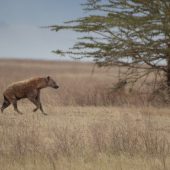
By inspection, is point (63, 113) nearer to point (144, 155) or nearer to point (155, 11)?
point (155, 11)

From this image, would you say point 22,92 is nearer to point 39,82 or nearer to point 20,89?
point 20,89

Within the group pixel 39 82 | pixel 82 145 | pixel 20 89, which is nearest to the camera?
pixel 82 145

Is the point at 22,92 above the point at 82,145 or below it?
above

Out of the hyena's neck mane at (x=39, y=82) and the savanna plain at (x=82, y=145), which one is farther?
the hyena's neck mane at (x=39, y=82)

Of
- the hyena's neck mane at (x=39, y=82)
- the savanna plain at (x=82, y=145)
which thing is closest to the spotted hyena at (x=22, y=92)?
the hyena's neck mane at (x=39, y=82)

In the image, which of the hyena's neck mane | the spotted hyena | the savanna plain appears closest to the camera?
the savanna plain

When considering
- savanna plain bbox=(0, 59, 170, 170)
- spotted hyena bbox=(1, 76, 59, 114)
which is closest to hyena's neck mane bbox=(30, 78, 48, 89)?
spotted hyena bbox=(1, 76, 59, 114)

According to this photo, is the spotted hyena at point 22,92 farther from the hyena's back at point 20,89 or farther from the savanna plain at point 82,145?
the savanna plain at point 82,145

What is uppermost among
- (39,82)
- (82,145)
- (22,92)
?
(39,82)

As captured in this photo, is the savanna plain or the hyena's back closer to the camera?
the savanna plain

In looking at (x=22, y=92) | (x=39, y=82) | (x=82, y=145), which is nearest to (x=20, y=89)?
(x=22, y=92)

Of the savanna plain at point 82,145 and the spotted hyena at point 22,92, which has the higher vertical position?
the spotted hyena at point 22,92

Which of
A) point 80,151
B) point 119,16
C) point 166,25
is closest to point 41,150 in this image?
point 80,151

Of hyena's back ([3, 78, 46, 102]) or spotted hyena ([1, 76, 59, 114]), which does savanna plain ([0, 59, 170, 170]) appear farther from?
hyena's back ([3, 78, 46, 102])
